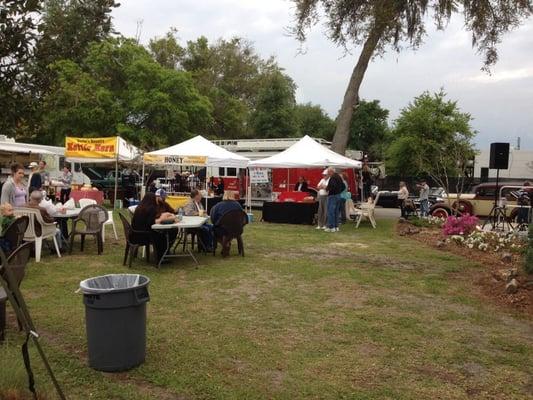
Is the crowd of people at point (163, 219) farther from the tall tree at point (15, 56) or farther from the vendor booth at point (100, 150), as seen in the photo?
the vendor booth at point (100, 150)

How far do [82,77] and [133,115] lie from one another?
360 centimetres

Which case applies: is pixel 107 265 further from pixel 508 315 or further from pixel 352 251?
pixel 508 315

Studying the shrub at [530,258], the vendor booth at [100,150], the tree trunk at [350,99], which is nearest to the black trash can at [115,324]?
the shrub at [530,258]

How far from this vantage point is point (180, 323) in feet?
17.7

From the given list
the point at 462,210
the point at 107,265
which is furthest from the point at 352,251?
the point at 462,210

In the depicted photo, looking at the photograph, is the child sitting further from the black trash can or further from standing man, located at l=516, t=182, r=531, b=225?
standing man, located at l=516, t=182, r=531, b=225

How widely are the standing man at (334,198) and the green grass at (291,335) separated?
483cm

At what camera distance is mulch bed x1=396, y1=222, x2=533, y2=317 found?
6676 millimetres

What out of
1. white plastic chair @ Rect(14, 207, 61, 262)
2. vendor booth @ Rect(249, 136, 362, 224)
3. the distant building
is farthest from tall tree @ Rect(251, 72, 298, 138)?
white plastic chair @ Rect(14, 207, 61, 262)

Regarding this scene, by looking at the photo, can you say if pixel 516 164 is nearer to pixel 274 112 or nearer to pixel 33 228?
pixel 274 112

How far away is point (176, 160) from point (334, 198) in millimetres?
5115

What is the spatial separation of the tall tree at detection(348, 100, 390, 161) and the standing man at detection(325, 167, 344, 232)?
36.1m

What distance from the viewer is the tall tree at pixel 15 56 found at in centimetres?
278

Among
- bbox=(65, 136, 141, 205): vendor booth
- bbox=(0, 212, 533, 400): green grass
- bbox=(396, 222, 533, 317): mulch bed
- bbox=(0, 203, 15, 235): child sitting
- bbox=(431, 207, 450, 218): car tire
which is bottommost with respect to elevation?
bbox=(0, 212, 533, 400): green grass
